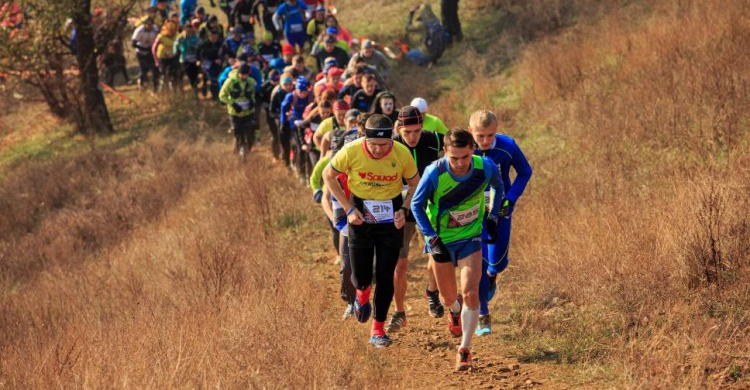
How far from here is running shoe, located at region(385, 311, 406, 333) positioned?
7.41 meters

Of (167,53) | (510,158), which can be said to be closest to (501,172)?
(510,158)

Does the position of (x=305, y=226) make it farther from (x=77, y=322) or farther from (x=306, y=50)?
(x=306, y=50)

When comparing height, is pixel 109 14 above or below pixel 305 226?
above

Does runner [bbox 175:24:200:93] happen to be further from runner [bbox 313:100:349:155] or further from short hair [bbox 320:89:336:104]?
runner [bbox 313:100:349:155]

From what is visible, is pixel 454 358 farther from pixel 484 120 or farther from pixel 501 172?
pixel 484 120

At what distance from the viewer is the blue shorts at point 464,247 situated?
6172 millimetres

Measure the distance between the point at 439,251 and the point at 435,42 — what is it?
1406 cm

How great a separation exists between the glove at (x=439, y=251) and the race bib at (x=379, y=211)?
493mm

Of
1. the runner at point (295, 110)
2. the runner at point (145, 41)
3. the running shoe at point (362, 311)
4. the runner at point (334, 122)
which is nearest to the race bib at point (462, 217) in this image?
the running shoe at point (362, 311)

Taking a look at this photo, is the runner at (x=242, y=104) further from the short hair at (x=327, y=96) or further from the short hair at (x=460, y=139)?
the short hair at (x=460, y=139)

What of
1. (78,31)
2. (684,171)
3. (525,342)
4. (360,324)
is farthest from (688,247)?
(78,31)

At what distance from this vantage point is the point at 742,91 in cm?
998

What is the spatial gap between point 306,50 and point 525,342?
17.6 meters

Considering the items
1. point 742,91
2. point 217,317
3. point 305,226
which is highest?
point 742,91
